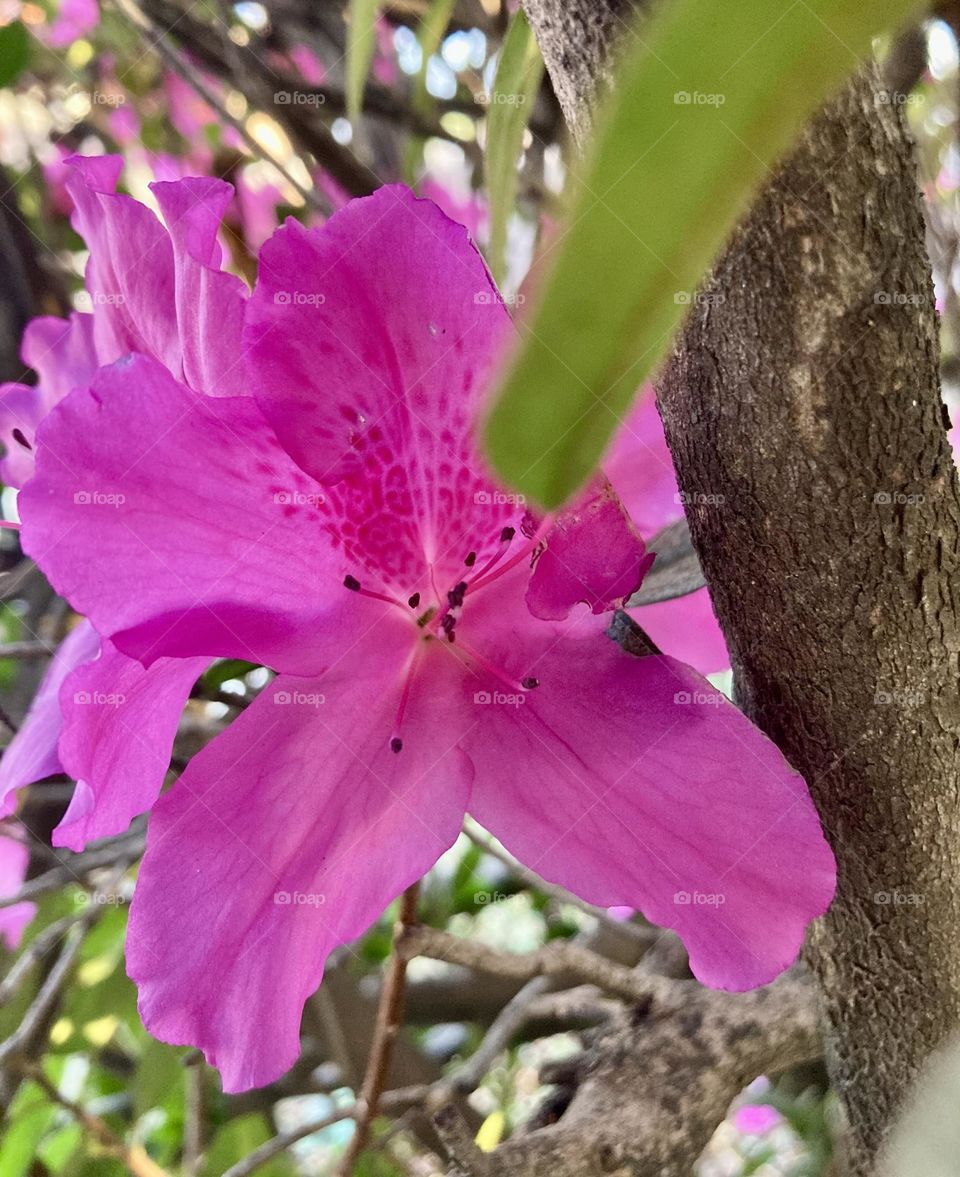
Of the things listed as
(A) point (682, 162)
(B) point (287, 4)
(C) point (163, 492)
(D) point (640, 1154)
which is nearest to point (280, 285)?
(C) point (163, 492)

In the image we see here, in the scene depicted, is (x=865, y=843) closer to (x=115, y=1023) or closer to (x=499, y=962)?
(x=499, y=962)

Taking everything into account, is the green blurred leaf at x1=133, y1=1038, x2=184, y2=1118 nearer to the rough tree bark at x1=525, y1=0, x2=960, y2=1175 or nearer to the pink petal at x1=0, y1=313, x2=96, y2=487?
the pink petal at x1=0, y1=313, x2=96, y2=487

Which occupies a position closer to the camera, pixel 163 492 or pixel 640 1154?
pixel 163 492

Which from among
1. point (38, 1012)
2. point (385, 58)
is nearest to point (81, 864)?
point (38, 1012)

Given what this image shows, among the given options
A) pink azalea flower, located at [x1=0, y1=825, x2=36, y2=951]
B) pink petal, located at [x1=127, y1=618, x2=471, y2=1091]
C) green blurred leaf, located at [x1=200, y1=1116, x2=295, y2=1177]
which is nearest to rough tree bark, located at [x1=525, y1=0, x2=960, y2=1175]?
pink petal, located at [x1=127, y1=618, x2=471, y2=1091]

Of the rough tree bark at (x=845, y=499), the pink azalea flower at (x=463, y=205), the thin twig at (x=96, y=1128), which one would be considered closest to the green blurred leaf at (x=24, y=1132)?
the thin twig at (x=96, y=1128)

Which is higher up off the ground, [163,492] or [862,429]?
[862,429]

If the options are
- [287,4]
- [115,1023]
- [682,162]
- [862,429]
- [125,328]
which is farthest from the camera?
[287,4]
